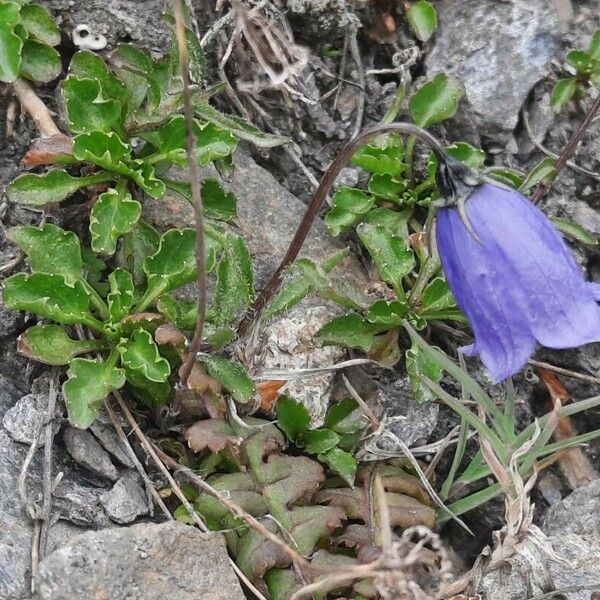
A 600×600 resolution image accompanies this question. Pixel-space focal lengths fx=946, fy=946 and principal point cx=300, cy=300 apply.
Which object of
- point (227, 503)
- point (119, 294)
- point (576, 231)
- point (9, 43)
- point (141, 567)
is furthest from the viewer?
point (576, 231)

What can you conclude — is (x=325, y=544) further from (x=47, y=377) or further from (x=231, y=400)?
(x=47, y=377)

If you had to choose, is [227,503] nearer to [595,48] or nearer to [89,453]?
[89,453]

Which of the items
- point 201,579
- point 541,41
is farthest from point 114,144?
point 541,41

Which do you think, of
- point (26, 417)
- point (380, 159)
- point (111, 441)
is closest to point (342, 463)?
point (111, 441)

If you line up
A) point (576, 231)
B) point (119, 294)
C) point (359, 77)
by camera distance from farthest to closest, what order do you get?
point (359, 77)
point (576, 231)
point (119, 294)

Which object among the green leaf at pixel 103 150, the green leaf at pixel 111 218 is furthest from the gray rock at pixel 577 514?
the green leaf at pixel 103 150

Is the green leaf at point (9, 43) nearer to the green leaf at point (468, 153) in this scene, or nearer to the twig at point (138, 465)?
the twig at point (138, 465)

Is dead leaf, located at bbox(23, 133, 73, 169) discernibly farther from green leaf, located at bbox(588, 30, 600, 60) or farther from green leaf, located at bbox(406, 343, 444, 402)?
green leaf, located at bbox(588, 30, 600, 60)
